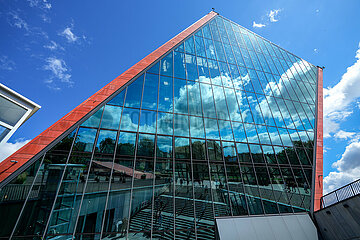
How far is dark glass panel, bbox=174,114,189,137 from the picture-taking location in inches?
472

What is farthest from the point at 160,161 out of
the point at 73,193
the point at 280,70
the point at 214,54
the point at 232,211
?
the point at 280,70

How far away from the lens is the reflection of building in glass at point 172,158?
7834 mm

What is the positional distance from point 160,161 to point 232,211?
5782 millimetres

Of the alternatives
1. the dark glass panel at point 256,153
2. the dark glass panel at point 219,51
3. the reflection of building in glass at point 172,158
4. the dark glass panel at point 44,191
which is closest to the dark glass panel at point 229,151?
the reflection of building in glass at point 172,158

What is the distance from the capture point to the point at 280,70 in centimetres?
2169

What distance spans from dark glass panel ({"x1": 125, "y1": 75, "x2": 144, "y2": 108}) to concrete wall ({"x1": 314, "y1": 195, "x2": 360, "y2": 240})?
16.1 metres

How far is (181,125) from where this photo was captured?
485 inches

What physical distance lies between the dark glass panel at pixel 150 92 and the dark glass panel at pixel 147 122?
21.4 inches

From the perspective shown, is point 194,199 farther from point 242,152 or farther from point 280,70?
point 280,70

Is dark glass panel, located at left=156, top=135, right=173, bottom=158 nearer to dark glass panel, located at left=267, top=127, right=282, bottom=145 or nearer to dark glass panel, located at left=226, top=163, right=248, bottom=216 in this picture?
dark glass panel, located at left=226, top=163, right=248, bottom=216

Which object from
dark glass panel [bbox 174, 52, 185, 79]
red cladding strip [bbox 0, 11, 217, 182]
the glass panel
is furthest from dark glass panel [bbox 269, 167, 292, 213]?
the glass panel

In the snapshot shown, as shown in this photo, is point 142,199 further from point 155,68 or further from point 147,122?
point 155,68

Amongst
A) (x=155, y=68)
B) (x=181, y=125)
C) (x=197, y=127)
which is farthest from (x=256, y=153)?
(x=155, y=68)

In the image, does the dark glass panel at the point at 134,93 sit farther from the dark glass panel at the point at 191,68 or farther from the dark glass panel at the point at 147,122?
the dark glass panel at the point at 191,68
